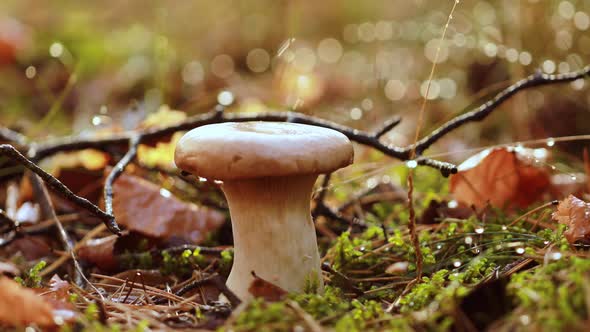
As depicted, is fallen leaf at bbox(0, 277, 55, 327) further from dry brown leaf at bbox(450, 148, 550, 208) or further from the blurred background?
dry brown leaf at bbox(450, 148, 550, 208)

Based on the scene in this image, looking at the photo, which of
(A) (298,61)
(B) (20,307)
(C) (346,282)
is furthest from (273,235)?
(A) (298,61)

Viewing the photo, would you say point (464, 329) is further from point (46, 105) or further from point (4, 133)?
point (46, 105)

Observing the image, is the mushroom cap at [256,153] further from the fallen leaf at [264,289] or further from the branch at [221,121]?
the branch at [221,121]

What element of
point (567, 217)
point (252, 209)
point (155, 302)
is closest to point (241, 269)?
point (252, 209)

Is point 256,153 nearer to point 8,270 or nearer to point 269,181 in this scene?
point 269,181

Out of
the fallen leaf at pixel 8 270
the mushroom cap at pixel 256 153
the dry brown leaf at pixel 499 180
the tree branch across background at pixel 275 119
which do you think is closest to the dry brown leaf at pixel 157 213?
the tree branch across background at pixel 275 119

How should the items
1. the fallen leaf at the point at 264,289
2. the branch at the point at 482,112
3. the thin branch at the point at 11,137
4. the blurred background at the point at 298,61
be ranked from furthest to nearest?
the blurred background at the point at 298,61 < the thin branch at the point at 11,137 < the branch at the point at 482,112 < the fallen leaf at the point at 264,289

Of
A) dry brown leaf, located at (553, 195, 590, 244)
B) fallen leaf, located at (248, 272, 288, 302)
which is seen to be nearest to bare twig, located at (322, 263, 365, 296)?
fallen leaf, located at (248, 272, 288, 302)
